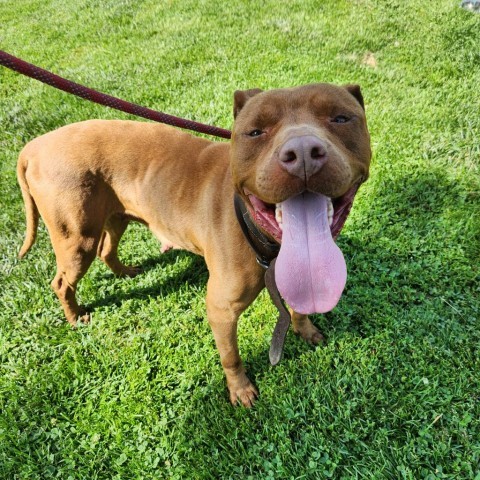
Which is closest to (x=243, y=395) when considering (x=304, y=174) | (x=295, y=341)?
(x=295, y=341)

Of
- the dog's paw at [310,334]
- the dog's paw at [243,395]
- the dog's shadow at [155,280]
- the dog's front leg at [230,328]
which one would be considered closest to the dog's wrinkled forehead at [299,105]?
the dog's front leg at [230,328]

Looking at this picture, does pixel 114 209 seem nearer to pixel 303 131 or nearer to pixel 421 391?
pixel 303 131

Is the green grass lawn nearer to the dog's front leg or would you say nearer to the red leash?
the dog's front leg

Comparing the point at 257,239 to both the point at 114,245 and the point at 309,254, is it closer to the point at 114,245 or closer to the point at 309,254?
the point at 309,254

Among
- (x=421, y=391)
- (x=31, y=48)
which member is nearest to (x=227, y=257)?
(x=421, y=391)

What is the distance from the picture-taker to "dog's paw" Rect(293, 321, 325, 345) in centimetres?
303

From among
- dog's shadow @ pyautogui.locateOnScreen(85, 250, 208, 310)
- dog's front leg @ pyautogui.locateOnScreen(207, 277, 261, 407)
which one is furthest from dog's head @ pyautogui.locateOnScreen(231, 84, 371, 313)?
dog's shadow @ pyautogui.locateOnScreen(85, 250, 208, 310)

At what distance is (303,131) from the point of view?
1791mm

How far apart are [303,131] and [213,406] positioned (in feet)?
6.53

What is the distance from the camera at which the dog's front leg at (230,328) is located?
2.43 metres

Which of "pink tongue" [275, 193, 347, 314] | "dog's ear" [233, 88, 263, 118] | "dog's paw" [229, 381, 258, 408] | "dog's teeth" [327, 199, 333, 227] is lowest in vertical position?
"dog's paw" [229, 381, 258, 408]

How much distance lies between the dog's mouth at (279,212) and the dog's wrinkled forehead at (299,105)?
0.38 metres

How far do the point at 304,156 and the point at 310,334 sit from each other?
1.79 m

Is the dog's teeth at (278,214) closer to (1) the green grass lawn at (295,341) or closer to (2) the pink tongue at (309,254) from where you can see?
(2) the pink tongue at (309,254)
